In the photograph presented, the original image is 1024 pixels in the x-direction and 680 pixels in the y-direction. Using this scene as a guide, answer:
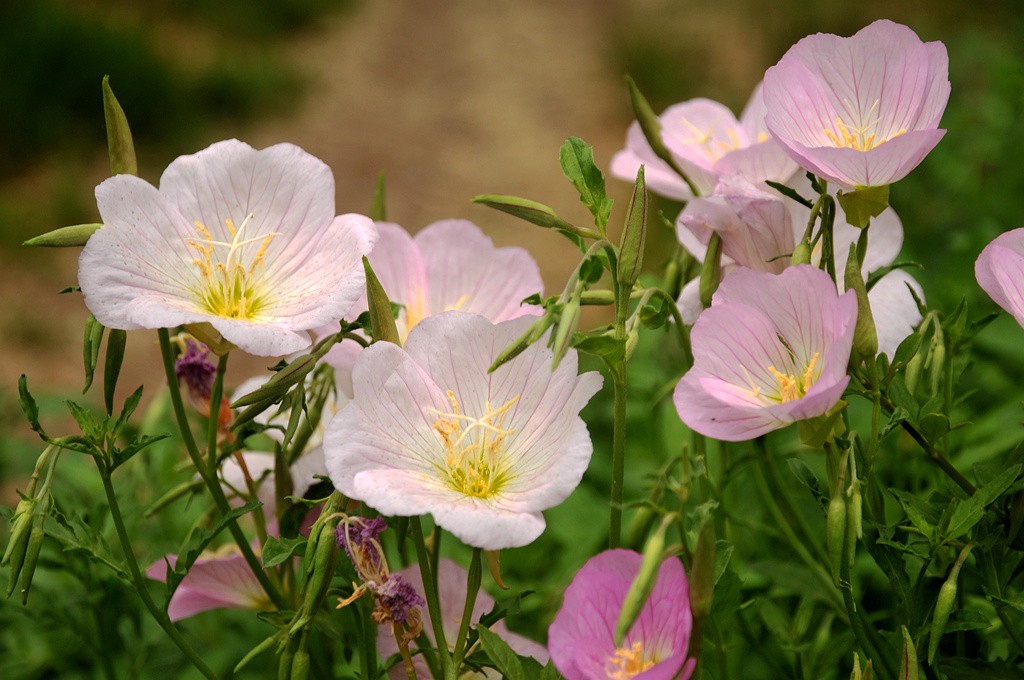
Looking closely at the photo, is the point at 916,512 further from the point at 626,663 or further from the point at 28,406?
the point at 28,406

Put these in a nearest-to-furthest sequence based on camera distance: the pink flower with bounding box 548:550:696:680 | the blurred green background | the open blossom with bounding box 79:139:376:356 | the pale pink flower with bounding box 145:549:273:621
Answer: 1. the pink flower with bounding box 548:550:696:680
2. the open blossom with bounding box 79:139:376:356
3. the pale pink flower with bounding box 145:549:273:621
4. the blurred green background

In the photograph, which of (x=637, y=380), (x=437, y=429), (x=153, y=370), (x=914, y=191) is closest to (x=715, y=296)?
(x=437, y=429)

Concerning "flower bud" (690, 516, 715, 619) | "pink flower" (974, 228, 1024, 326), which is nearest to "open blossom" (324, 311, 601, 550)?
"flower bud" (690, 516, 715, 619)

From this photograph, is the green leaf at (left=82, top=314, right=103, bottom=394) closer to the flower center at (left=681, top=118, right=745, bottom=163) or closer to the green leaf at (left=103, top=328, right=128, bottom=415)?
the green leaf at (left=103, top=328, right=128, bottom=415)

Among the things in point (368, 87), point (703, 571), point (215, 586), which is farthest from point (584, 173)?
point (368, 87)

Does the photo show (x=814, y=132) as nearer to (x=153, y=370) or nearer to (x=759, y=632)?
(x=759, y=632)

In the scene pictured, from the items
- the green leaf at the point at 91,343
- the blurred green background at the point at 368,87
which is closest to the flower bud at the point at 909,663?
the green leaf at the point at 91,343
